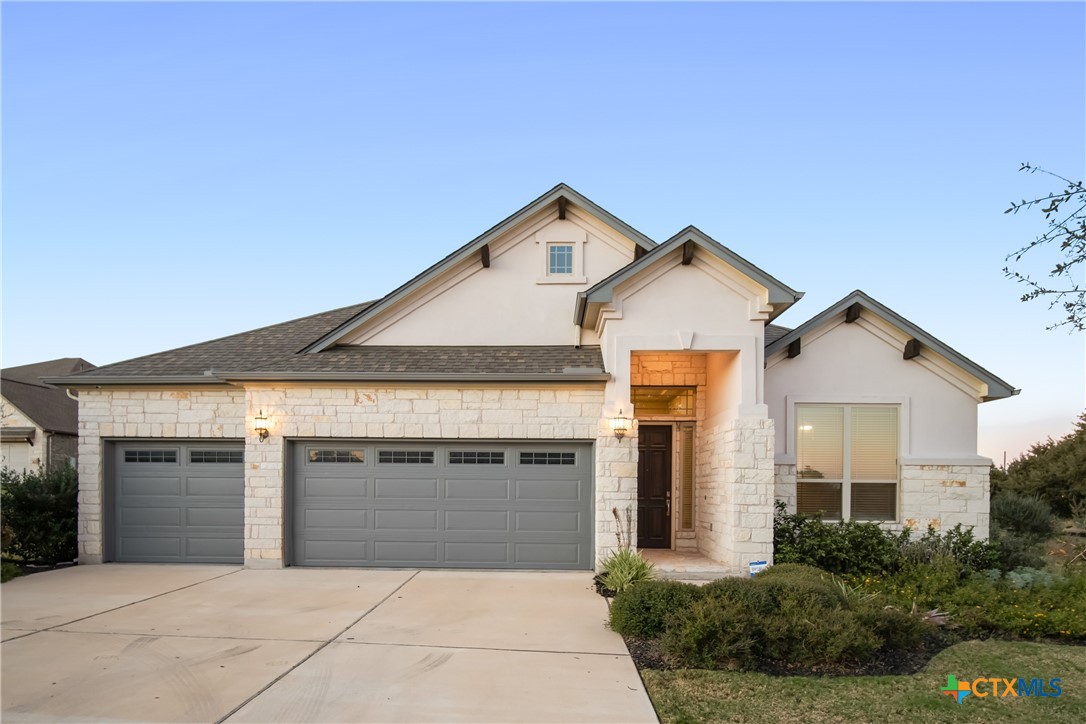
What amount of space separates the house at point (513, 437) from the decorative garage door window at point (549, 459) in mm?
37

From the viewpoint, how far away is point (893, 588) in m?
8.85

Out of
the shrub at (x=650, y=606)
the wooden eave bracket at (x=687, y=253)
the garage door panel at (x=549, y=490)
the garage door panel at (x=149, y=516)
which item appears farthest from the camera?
the garage door panel at (x=149, y=516)

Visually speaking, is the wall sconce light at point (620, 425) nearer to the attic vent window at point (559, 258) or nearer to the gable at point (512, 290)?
the gable at point (512, 290)

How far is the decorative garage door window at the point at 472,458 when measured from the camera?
37.4ft

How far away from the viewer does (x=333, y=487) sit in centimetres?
1146

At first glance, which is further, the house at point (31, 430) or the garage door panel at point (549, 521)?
the house at point (31, 430)

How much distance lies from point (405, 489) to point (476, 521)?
51.7 inches

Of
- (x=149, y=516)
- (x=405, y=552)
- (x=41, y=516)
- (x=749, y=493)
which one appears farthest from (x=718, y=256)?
(x=41, y=516)

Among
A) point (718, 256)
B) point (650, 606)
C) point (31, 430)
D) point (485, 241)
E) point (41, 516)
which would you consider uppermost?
point (485, 241)

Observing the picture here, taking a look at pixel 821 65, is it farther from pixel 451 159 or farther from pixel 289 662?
pixel 289 662

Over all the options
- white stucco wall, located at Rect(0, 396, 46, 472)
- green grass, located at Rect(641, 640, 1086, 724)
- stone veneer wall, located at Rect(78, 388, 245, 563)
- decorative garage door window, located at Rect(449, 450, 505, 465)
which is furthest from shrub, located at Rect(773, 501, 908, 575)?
white stucco wall, located at Rect(0, 396, 46, 472)

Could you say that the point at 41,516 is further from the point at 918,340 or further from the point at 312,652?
the point at 918,340

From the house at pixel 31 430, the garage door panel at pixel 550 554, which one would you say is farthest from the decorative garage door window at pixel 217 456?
the house at pixel 31 430

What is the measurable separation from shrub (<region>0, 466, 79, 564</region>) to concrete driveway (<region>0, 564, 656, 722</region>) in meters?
2.23
